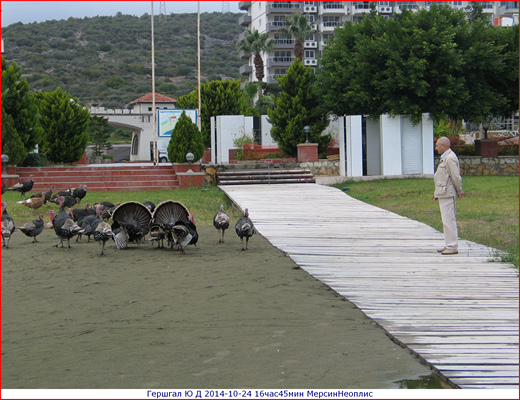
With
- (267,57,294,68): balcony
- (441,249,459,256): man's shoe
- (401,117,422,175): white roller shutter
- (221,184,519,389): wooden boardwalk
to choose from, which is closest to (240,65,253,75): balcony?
(267,57,294,68): balcony

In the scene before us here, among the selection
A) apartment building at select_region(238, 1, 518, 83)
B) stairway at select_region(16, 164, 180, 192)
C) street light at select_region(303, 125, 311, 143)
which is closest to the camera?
stairway at select_region(16, 164, 180, 192)

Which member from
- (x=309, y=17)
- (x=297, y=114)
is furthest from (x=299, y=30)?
(x=297, y=114)

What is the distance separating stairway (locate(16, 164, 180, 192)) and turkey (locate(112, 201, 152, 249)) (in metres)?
11.9

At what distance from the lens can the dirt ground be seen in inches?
190

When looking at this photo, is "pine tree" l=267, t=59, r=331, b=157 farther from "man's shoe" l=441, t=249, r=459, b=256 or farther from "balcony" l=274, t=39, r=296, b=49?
"balcony" l=274, t=39, r=296, b=49

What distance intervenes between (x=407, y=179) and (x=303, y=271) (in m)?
16.1

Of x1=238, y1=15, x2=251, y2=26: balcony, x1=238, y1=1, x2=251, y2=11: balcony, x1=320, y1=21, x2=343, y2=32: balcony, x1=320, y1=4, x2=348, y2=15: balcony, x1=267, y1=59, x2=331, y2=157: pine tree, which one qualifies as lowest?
x1=267, y1=59, x2=331, y2=157: pine tree

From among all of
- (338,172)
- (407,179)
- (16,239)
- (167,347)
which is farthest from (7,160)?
(167,347)

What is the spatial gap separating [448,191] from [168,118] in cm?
2420

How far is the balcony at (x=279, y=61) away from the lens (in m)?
77.2

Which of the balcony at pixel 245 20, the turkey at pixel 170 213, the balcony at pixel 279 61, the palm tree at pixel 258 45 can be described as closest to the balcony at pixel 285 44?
the balcony at pixel 279 61

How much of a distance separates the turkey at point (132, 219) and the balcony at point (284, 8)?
69.7 m

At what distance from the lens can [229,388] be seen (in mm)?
4570

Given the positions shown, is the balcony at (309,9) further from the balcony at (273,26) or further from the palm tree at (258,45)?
the palm tree at (258,45)
